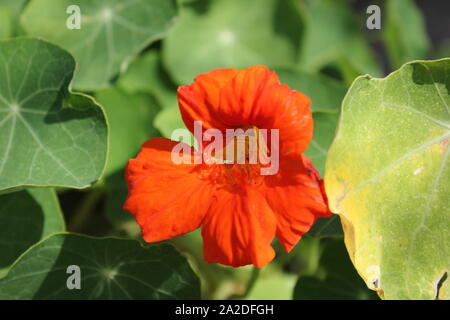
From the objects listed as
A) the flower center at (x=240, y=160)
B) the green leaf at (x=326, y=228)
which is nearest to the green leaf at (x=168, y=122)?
the flower center at (x=240, y=160)

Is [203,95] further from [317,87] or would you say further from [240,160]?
[317,87]

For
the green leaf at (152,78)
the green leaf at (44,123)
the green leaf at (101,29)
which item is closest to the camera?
the green leaf at (44,123)

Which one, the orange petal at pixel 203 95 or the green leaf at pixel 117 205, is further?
the green leaf at pixel 117 205

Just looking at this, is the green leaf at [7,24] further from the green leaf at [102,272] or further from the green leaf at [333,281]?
the green leaf at [333,281]

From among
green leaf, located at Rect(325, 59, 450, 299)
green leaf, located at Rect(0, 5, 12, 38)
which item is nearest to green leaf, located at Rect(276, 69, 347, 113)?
green leaf, located at Rect(325, 59, 450, 299)

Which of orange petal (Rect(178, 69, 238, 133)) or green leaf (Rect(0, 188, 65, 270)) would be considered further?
green leaf (Rect(0, 188, 65, 270))

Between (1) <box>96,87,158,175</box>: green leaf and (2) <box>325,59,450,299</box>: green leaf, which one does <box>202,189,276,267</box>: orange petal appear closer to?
(2) <box>325,59,450,299</box>: green leaf
